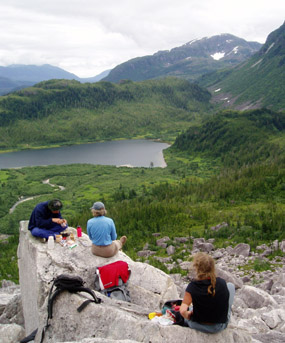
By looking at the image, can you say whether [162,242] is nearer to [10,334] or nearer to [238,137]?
[10,334]

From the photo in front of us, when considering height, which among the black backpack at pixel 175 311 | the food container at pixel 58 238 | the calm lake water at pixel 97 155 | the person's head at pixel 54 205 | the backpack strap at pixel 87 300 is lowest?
the calm lake water at pixel 97 155

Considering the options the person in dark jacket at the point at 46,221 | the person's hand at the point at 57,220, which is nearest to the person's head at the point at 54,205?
the person in dark jacket at the point at 46,221

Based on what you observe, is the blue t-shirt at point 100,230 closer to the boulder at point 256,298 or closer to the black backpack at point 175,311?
the black backpack at point 175,311

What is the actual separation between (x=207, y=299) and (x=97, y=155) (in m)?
155

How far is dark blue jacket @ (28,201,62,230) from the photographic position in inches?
526

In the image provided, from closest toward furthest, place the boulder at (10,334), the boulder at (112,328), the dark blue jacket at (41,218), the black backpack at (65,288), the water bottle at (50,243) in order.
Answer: the boulder at (112,328) → the black backpack at (65,288) → the boulder at (10,334) → the water bottle at (50,243) → the dark blue jacket at (41,218)

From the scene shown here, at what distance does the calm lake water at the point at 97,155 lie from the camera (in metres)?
143

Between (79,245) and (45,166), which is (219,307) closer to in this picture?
(79,245)

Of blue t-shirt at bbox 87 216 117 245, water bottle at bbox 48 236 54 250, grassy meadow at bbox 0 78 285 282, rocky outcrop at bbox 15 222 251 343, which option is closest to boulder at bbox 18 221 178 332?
rocky outcrop at bbox 15 222 251 343

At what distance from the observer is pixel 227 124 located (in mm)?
149000

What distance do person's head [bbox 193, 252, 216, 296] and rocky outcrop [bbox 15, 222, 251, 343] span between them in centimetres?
142

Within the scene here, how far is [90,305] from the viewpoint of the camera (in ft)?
28.6

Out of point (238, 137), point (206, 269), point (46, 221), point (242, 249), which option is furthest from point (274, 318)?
point (238, 137)

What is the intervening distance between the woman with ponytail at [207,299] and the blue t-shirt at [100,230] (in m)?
5.00
